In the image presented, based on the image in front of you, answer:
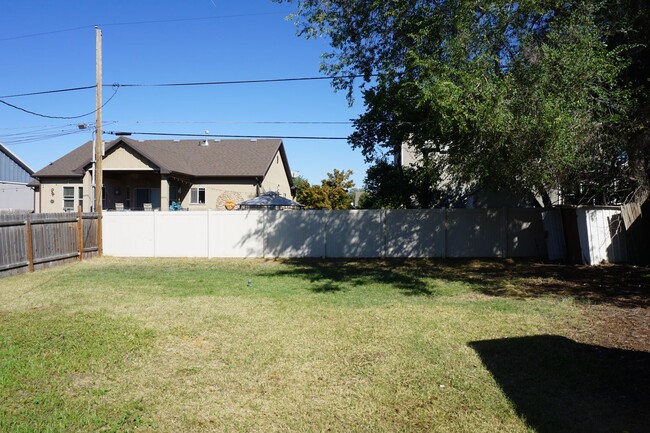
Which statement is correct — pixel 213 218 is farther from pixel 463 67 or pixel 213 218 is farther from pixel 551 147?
pixel 551 147

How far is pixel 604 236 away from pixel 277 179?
2255 cm

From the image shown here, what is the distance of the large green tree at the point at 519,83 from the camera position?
32.6 ft

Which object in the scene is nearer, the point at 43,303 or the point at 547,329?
the point at 547,329

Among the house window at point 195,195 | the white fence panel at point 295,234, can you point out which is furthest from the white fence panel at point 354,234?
the house window at point 195,195

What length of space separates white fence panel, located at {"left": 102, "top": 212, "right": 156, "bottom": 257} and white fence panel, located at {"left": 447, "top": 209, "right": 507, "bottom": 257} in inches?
430

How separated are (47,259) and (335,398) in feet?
41.1

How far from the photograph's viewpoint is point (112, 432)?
397 cm

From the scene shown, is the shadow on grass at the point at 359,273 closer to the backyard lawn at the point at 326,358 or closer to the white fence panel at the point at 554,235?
the backyard lawn at the point at 326,358

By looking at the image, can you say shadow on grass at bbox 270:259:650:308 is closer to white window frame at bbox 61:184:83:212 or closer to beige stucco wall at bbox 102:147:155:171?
beige stucco wall at bbox 102:147:155:171

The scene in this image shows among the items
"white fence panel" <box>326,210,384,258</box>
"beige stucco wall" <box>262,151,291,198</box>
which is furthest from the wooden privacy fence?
"beige stucco wall" <box>262,151,291,198</box>

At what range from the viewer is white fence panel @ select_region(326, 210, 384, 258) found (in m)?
17.1

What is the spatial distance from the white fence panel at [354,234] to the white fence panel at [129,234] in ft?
21.6

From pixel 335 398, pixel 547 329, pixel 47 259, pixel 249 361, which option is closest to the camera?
pixel 335 398

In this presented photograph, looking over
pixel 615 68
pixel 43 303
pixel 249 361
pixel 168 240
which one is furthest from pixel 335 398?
pixel 168 240
